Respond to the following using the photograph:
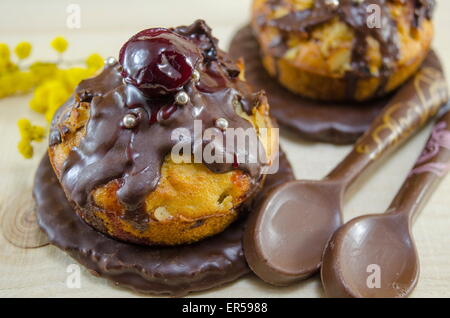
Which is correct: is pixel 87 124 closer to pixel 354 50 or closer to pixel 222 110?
pixel 222 110

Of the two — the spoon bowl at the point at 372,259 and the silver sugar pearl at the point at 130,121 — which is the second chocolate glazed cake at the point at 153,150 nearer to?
the silver sugar pearl at the point at 130,121

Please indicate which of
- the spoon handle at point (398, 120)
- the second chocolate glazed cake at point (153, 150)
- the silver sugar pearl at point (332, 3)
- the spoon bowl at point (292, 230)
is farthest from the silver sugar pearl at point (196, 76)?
the silver sugar pearl at point (332, 3)

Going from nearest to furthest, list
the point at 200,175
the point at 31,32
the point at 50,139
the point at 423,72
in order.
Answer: the point at 200,175 → the point at 50,139 → the point at 423,72 → the point at 31,32

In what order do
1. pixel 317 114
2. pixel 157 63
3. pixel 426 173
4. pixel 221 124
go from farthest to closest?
pixel 317 114 < pixel 426 173 < pixel 221 124 < pixel 157 63

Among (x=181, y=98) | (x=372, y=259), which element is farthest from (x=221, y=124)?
(x=372, y=259)

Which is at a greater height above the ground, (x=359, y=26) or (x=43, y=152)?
(x=359, y=26)

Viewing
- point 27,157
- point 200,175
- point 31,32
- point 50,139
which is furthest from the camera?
point 31,32

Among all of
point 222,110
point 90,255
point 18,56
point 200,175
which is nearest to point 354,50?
point 222,110

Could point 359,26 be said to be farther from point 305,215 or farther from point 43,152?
point 43,152
